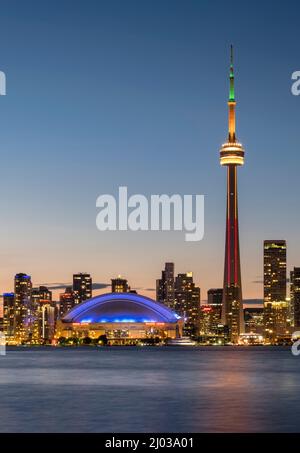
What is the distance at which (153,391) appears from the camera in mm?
78000

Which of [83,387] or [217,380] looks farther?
[217,380]

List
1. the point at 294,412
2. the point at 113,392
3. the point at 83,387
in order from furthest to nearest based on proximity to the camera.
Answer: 1. the point at 83,387
2. the point at 113,392
3. the point at 294,412

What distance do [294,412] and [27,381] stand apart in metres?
41.5

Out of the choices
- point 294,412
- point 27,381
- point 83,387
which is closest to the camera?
point 294,412

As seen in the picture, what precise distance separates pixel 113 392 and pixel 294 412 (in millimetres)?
21101
